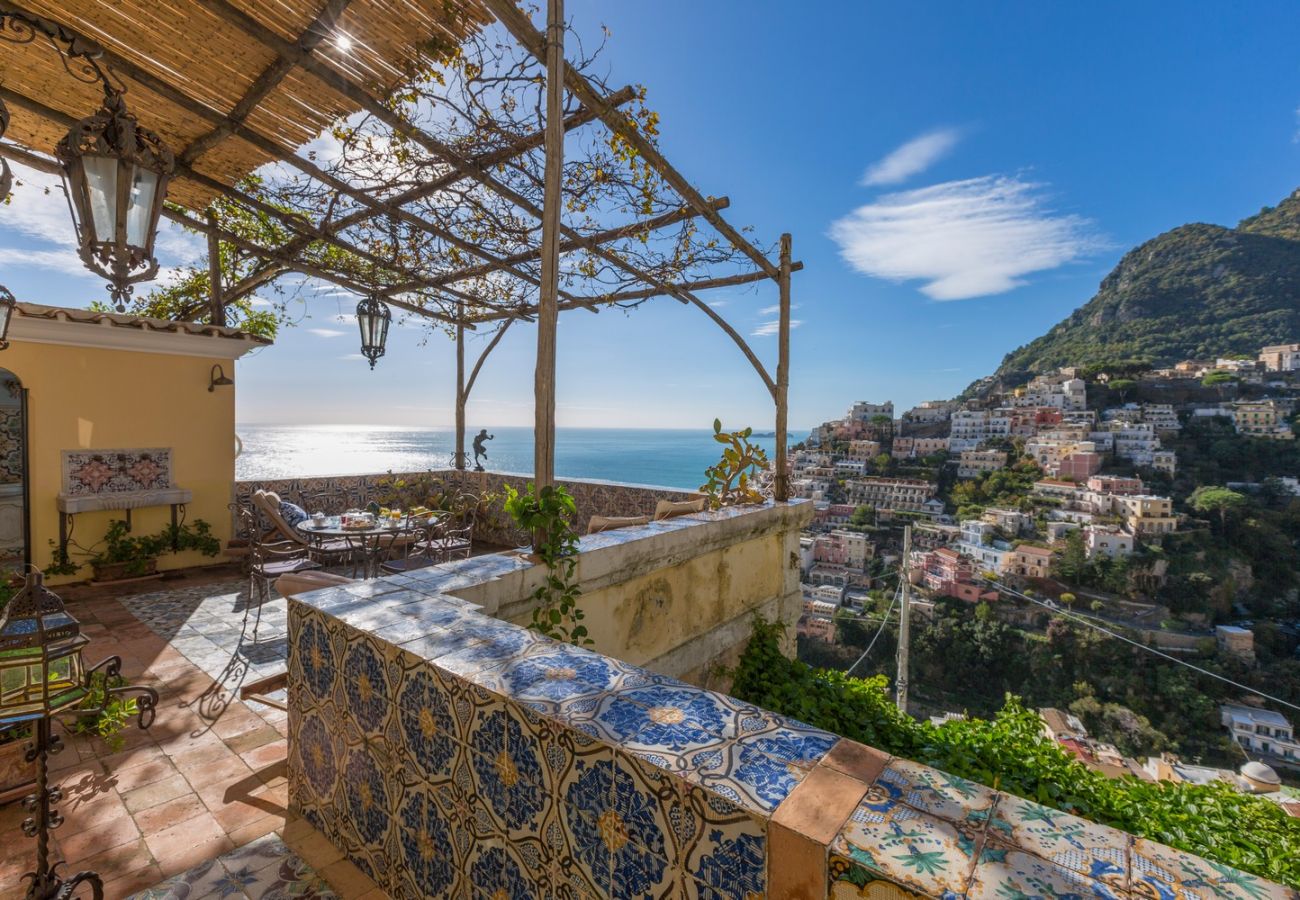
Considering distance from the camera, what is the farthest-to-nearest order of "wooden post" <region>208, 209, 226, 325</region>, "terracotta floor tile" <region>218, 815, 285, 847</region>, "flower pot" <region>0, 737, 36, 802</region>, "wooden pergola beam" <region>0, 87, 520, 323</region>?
"wooden post" <region>208, 209, 226, 325</region>
"wooden pergola beam" <region>0, 87, 520, 323</region>
"flower pot" <region>0, 737, 36, 802</region>
"terracotta floor tile" <region>218, 815, 285, 847</region>

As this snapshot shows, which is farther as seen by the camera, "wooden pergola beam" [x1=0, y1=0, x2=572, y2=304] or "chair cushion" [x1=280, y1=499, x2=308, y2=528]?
"chair cushion" [x1=280, y1=499, x2=308, y2=528]

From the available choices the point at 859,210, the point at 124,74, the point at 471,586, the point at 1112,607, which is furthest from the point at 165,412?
the point at 1112,607

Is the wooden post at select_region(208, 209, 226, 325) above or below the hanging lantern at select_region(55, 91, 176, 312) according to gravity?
above

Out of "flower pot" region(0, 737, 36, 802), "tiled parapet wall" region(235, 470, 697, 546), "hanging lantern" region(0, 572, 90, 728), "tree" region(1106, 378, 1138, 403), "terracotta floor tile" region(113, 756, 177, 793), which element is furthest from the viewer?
"tree" region(1106, 378, 1138, 403)

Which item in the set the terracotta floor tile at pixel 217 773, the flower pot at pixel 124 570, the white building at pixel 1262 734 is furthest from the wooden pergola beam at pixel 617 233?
the white building at pixel 1262 734

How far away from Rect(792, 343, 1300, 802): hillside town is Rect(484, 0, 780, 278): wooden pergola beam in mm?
10031

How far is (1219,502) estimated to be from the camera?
59.6 feet

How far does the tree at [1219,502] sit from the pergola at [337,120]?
22.6 metres

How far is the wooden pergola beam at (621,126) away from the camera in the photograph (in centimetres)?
231

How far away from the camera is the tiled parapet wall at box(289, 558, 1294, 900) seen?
66cm

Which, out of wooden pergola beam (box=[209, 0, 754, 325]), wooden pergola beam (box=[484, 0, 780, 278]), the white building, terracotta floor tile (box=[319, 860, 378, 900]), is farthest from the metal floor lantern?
the white building

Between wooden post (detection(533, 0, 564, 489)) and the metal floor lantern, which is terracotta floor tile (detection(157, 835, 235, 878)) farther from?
wooden post (detection(533, 0, 564, 489))

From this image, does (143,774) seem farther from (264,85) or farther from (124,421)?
(124,421)

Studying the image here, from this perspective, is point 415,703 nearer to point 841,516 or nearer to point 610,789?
point 610,789
